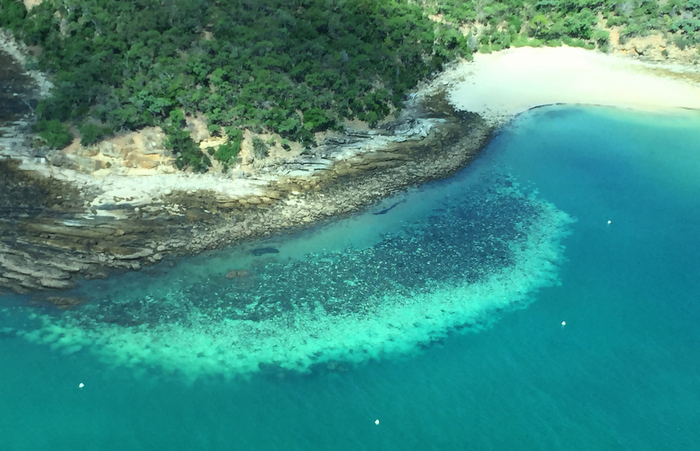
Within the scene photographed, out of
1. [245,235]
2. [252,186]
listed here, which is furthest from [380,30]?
[245,235]

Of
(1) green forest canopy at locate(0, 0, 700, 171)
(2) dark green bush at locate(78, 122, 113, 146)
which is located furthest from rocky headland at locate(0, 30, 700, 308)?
(1) green forest canopy at locate(0, 0, 700, 171)

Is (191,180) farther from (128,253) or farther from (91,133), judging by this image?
(128,253)

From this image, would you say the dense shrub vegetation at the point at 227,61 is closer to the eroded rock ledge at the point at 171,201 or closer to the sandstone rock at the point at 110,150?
the sandstone rock at the point at 110,150

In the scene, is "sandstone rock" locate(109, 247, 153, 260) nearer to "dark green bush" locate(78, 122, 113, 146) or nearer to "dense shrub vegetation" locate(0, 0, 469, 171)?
"dense shrub vegetation" locate(0, 0, 469, 171)

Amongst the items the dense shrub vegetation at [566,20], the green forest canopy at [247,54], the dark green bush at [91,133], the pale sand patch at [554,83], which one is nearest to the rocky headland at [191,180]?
the pale sand patch at [554,83]

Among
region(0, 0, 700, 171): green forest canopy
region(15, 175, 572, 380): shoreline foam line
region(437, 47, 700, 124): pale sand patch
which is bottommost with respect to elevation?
region(15, 175, 572, 380): shoreline foam line

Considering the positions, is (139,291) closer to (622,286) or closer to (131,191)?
(131,191)
